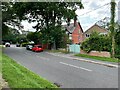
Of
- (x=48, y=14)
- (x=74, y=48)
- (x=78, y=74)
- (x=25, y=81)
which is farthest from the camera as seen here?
(x=48, y=14)

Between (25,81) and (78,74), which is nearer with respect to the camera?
(25,81)

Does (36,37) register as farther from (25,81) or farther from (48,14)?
(25,81)

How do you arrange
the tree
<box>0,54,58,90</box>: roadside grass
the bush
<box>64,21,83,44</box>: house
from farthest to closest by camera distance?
<box>64,21,83,44</box>: house < the tree < the bush < <box>0,54,58,90</box>: roadside grass

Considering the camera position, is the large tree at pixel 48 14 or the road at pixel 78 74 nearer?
the road at pixel 78 74

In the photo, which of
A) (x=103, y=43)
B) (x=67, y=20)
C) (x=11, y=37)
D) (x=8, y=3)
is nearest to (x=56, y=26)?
(x=67, y=20)

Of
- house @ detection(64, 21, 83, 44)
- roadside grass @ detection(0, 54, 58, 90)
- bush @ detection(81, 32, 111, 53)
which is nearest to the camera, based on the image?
roadside grass @ detection(0, 54, 58, 90)

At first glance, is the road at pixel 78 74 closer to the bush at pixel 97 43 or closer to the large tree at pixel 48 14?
the bush at pixel 97 43

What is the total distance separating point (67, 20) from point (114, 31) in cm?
2150

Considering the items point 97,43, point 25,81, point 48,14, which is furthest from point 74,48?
point 25,81

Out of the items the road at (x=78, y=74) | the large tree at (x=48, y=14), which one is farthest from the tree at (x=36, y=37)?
the road at (x=78, y=74)

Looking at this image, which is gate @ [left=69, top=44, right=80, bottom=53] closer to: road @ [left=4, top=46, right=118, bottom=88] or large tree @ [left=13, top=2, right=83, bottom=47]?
large tree @ [left=13, top=2, right=83, bottom=47]

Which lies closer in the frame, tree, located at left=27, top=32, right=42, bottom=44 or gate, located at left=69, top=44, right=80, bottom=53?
gate, located at left=69, top=44, right=80, bottom=53

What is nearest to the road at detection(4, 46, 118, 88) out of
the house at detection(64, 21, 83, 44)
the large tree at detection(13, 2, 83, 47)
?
the large tree at detection(13, 2, 83, 47)

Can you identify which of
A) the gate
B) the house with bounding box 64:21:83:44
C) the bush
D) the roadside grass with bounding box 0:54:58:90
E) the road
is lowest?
the road
